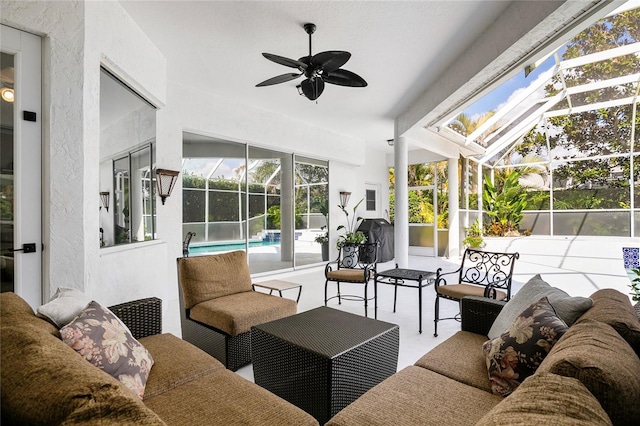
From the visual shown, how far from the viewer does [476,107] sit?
6352 millimetres

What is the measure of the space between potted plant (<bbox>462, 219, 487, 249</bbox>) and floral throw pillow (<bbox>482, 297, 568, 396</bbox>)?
722 cm

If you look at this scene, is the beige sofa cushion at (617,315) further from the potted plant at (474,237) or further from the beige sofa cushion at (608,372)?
the potted plant at (474,237)

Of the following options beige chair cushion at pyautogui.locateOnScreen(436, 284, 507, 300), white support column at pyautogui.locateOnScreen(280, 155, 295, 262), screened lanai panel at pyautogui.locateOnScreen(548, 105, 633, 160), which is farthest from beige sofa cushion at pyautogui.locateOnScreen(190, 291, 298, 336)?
screened lanai panel at pyautogui.locateOnScreen(548, 105, 633, 160)

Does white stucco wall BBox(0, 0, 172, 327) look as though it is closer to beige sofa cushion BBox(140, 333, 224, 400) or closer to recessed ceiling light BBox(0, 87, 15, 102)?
recessed ceiling light BBox(0, 87, 15, 102)

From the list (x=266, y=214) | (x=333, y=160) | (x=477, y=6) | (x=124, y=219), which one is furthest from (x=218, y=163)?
(x=477, y=6)

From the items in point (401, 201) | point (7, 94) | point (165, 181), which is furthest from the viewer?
point (401, 201)

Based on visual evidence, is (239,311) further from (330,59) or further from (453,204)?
(453,204)

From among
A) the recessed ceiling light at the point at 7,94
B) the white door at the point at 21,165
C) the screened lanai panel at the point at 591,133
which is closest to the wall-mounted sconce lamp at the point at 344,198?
the screened lanai panel at the point at 591,133

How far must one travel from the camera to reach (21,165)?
235 centimetres

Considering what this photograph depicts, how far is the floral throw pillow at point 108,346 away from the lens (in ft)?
4.37

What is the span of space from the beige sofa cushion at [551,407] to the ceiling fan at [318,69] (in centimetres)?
291

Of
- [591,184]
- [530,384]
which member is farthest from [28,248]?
[591,184]

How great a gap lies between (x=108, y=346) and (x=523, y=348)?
6.00 ft

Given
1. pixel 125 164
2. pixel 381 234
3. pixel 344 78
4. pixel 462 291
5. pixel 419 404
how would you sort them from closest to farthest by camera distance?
pixel 419 404
pixel 462 291
pixel 344 78
pixel 125 164
pixel 381 234
